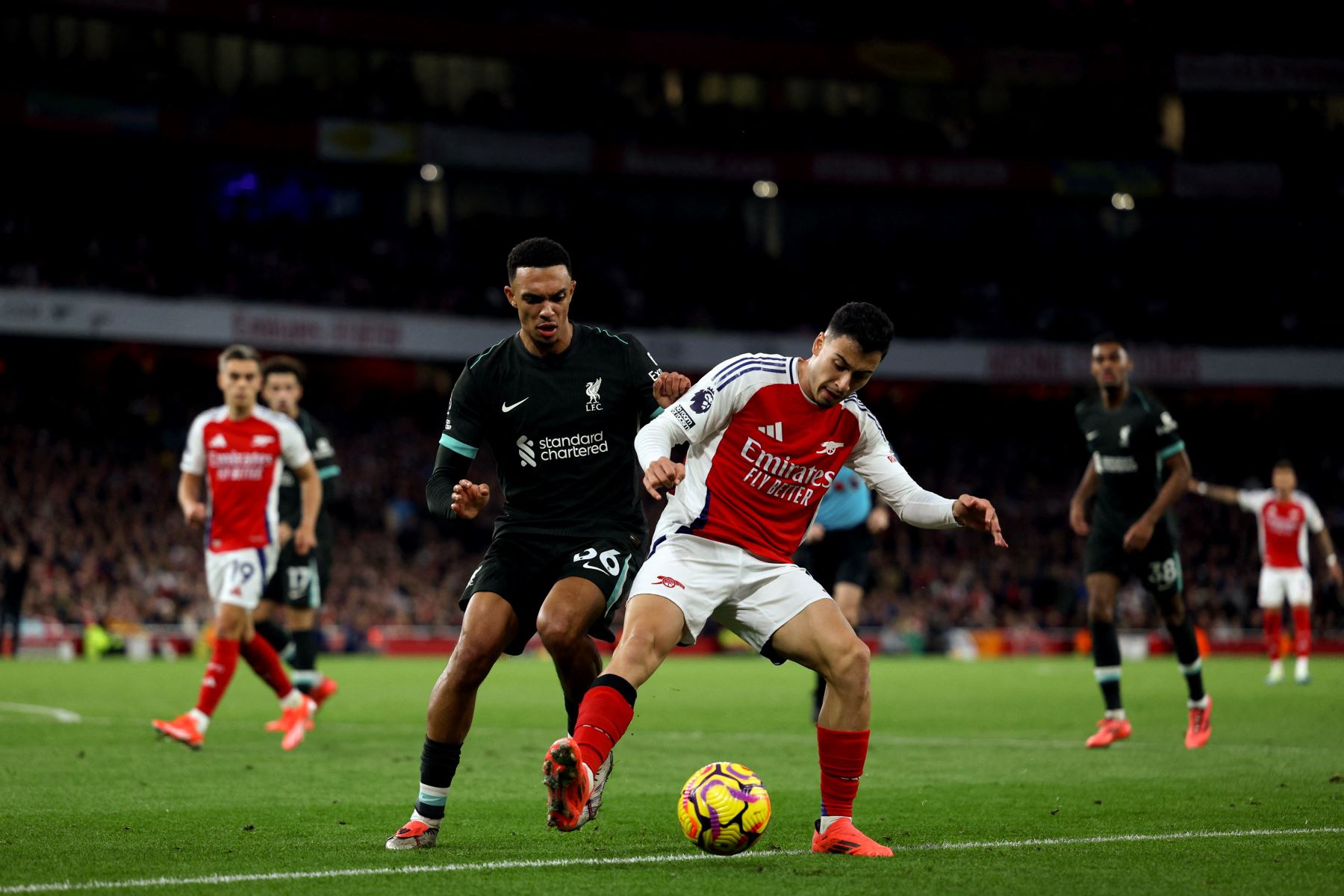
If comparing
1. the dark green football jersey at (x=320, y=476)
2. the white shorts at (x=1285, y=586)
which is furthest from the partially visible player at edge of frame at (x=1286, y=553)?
the dark green football jersey at (x=320, y=476)

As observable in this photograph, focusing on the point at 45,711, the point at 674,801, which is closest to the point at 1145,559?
the point at 674,801

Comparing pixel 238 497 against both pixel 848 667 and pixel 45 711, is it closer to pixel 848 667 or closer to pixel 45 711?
pixel 45 711

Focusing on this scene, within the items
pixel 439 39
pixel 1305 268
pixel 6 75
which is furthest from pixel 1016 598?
pixel 6 75

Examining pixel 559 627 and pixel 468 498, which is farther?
pixel 559 627

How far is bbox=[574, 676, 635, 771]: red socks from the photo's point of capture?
552cm

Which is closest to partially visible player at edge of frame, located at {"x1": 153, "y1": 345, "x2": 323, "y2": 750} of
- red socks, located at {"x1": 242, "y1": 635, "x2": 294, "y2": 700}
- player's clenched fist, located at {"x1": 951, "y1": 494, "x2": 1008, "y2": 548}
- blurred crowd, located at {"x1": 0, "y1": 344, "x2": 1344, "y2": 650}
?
red socks, located at {"x1": 242, "y1": 635, "x2": 294, "y2": 700}

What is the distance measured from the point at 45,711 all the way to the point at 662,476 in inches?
405

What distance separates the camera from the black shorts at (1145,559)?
441 inches

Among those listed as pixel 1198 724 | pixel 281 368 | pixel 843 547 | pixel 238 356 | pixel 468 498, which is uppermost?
pixel 281 368

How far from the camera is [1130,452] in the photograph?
1128 cm

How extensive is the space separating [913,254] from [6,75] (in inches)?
924

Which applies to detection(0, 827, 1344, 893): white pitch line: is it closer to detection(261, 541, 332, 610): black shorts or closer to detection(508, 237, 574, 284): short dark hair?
detection(508, 237, 574, 284): short dark hair

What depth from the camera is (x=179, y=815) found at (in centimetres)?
709

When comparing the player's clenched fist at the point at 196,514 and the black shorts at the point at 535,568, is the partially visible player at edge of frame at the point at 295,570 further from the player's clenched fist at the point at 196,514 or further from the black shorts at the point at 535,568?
the black shorts at the point at 535,568
